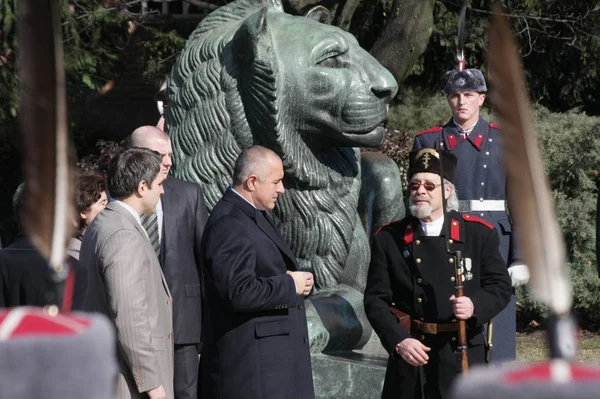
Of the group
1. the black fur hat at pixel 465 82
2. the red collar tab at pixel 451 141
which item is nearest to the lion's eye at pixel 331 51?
the black fur hat at pixel 465 82

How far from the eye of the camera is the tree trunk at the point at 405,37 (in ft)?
35.2

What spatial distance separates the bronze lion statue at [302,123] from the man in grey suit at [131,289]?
140cm

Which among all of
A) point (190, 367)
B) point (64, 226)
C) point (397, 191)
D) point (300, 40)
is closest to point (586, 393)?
point (64, 226)

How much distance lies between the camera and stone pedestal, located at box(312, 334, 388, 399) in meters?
5.48

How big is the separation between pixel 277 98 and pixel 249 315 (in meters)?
1.55

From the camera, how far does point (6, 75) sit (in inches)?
423

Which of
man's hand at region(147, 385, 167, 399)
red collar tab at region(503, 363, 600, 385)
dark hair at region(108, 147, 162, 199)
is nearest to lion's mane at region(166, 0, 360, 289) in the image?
dark hair at region(108, 147, 162, 199)

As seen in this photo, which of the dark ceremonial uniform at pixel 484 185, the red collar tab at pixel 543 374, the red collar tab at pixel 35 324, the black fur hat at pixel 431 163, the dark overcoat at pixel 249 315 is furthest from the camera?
the dark ceremonial uniform at pixel 484 185

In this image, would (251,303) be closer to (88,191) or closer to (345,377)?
(88,191)

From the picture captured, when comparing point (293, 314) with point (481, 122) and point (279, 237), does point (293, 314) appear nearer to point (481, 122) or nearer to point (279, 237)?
point (279, 237)

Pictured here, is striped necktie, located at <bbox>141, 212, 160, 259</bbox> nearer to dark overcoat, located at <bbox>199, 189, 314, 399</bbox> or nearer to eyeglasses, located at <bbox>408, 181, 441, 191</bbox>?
dark overcoat, located at <bbox>199, 189, 314, 399</bbox>

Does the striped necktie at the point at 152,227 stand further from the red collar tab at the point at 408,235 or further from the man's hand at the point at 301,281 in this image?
the red collar tab at the point at 408,235

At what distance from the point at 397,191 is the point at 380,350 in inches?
33.2

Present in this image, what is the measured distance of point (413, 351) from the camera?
4328mm
